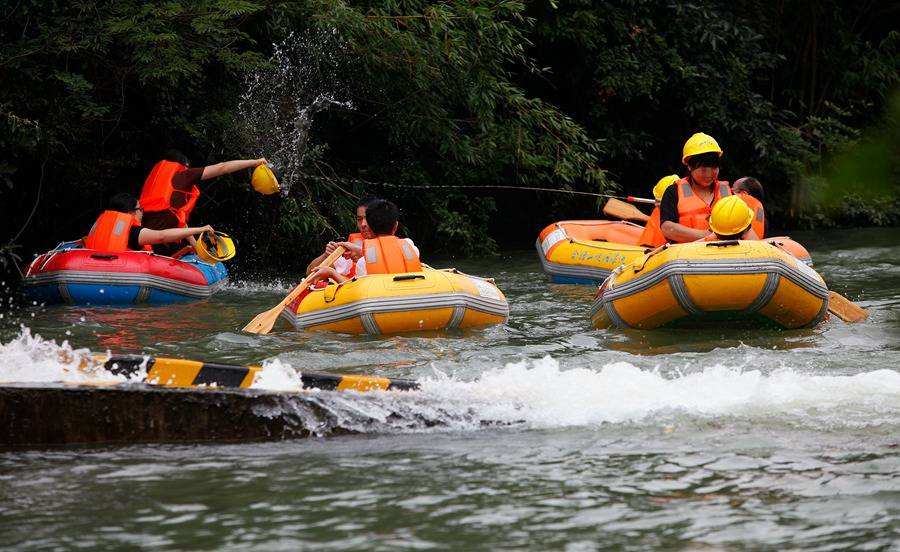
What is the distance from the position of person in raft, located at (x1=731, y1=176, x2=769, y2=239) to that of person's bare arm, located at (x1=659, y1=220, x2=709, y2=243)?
31.3 inches

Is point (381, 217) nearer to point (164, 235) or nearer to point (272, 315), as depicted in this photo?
point (272, 315)

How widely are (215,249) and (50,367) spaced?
602cm

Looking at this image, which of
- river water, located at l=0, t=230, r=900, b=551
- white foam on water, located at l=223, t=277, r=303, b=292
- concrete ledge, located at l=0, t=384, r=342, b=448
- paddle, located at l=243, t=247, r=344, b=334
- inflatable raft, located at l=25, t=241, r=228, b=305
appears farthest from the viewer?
white foam on water, located at l=223, t=277, r=303, b=292

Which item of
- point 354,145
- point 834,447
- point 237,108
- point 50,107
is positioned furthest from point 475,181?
point 834,447

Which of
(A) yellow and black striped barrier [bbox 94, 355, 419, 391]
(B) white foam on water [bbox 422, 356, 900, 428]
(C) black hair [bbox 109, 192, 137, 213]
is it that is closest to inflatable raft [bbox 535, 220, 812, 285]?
(C) black hair [bbox 109, 192, 137, 213]

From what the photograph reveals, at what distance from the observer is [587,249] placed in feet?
38.1

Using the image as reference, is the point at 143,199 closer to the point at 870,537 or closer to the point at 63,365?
the point at 63,365

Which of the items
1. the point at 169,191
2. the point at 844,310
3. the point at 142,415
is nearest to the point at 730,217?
the point at 844,310

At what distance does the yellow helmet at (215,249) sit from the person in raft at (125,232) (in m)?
0.14

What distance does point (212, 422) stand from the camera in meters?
4.96

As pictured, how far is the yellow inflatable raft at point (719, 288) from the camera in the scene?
7.71 meters

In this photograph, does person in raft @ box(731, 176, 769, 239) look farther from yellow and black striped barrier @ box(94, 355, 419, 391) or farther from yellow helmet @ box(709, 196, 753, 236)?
yellow and black striped barrier @ box(94, 355, 419, 391)

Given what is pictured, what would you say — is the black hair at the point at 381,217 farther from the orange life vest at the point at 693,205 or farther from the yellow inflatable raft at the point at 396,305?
the orange life vest at the point at 693,205

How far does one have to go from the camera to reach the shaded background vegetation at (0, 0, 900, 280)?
10.8 m
